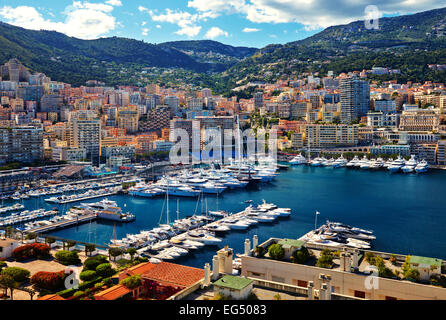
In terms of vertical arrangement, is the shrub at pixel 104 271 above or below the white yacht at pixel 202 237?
above

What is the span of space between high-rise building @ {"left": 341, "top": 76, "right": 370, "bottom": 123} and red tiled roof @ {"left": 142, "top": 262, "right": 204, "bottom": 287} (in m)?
45.3

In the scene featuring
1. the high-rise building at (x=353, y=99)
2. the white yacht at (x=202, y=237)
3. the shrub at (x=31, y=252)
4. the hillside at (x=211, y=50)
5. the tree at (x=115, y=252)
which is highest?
the hillside at (x=211, y=50)

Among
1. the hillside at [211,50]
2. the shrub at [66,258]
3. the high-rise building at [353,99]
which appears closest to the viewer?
the shrub at [66,258]

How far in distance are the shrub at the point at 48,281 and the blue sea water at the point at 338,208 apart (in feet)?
15.5

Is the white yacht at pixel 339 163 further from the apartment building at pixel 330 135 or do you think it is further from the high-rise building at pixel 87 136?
the high-rise building at pixel 87 136

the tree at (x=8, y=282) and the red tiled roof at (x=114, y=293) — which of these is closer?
the red tiled roof at (x=114, y=293)

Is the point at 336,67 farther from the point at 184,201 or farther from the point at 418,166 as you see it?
the point at 184,201

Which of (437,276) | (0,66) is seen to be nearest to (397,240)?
(437,276)

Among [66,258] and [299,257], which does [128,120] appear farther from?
[299,257]

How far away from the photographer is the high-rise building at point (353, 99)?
50.0m

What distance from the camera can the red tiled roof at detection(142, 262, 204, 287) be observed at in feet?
23.7

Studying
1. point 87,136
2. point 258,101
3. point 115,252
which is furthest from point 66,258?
point 258,101

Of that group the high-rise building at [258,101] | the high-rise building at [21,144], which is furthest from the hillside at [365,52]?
the high-rise building at [21,144]
